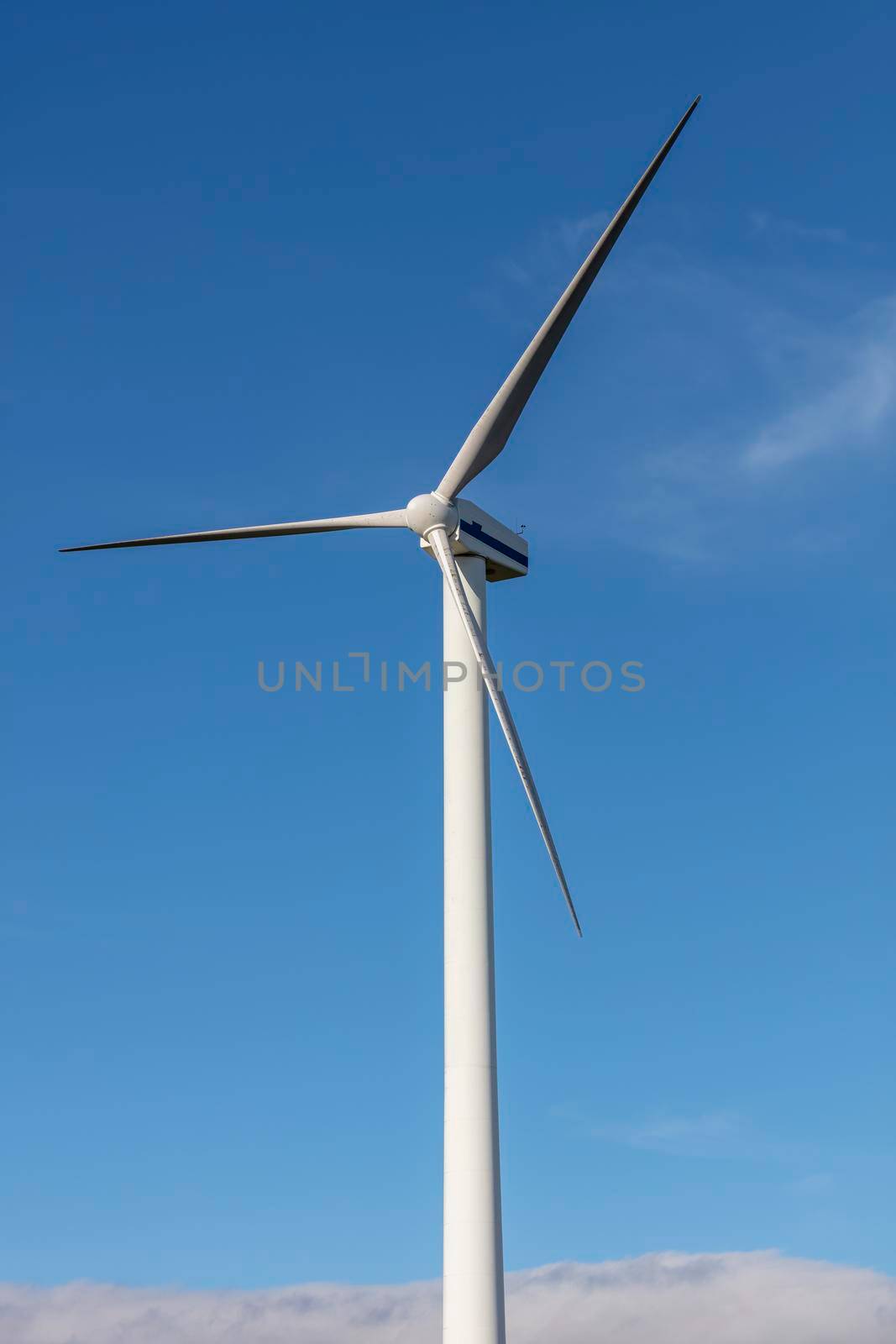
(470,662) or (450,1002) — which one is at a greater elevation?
(470,662)

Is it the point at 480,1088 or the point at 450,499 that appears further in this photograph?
→ the point at 450,499

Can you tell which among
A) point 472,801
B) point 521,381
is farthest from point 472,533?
point 472,801

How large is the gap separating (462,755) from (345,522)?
815 cm

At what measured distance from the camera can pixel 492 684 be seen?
42.3 metres

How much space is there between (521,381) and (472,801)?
12.1 metres

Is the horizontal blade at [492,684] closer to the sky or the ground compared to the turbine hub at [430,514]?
closer to the ground

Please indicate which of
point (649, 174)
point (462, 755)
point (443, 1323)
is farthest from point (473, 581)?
point (443, 1323)

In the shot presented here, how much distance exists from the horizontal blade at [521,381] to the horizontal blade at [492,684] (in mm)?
1950

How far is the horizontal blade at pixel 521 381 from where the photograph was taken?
4581 cm

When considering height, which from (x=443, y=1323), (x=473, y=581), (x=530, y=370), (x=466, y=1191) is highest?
(x=530, y=370)

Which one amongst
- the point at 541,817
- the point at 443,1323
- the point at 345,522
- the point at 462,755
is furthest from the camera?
the point at 345,522

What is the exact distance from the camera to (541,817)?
4147 cm

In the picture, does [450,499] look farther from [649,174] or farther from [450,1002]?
[450,1002]

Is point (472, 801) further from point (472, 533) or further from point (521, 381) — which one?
point (521, 381)
